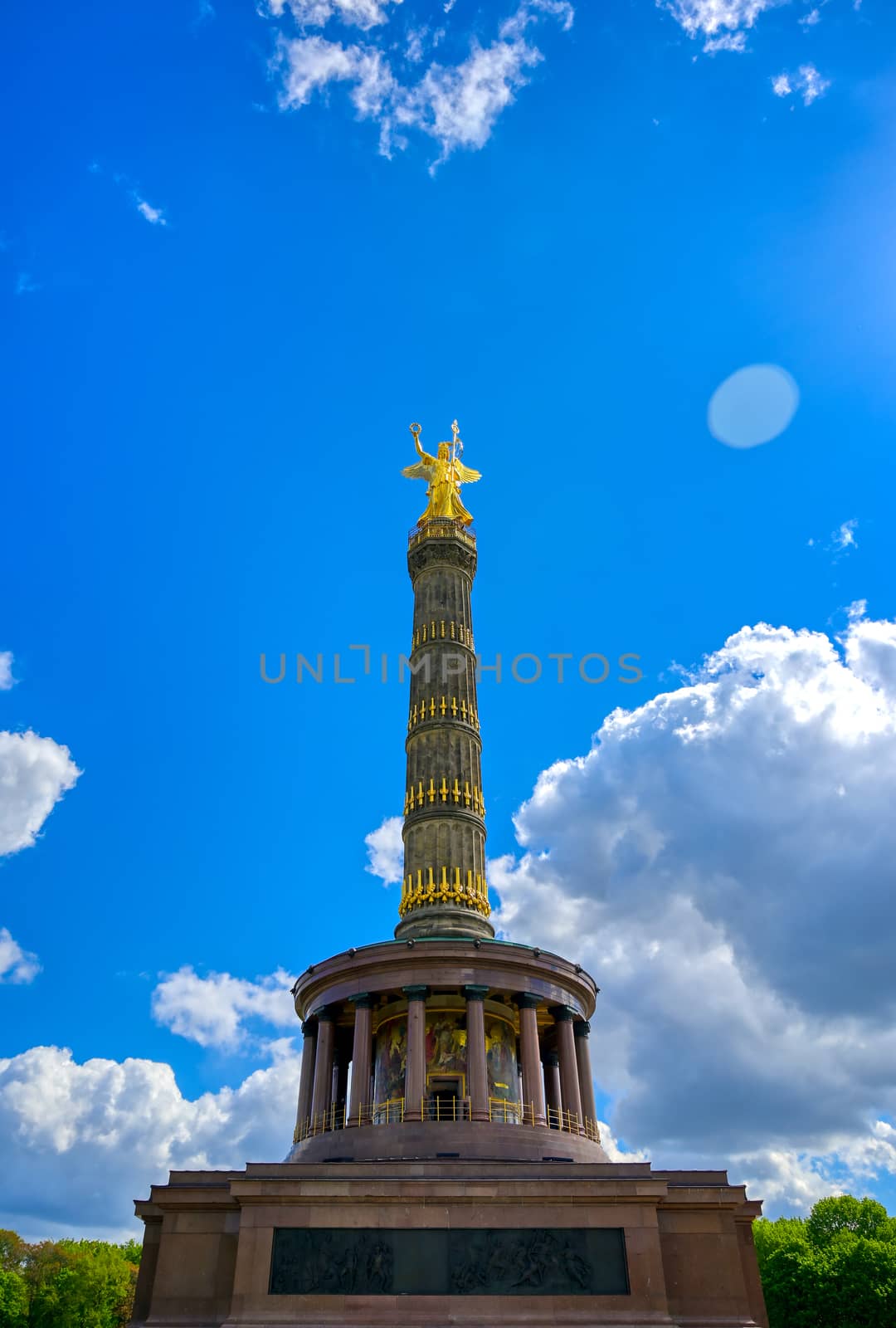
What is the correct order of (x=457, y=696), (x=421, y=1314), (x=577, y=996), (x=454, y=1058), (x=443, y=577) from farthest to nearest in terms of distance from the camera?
1. (x=443, y=577)
2. (x=457, y=696)
3. (x=577, y=996)
4. (x=454, y=1058)
5. (x=421, y=1314)

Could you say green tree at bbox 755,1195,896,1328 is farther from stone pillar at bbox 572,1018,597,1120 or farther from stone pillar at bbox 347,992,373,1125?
stone pillar at bbox 347,992,373,1125

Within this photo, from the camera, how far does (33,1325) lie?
55.1 m

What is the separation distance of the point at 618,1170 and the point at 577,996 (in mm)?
7460

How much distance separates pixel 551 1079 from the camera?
34125mm

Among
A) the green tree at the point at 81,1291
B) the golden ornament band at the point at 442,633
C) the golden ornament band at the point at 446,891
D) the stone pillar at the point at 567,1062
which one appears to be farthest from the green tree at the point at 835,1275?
the green tree at the point at 81,1291

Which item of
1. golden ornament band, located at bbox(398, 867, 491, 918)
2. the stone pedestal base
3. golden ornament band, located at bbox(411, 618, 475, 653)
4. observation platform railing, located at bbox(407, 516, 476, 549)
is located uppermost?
observation platform railing, located at bbox(407, 516, 476, 549)

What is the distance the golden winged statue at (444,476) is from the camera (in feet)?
144

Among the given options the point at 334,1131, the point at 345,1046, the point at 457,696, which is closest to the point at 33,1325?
the point at 345,1046

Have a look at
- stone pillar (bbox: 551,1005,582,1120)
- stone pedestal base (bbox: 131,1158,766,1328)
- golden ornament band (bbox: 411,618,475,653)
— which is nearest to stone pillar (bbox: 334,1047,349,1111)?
stone pillar (bbox: 551,1005,582,1120)

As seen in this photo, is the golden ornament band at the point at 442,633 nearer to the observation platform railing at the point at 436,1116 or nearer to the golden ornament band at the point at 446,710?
the golden ornament band at the point at 446,710

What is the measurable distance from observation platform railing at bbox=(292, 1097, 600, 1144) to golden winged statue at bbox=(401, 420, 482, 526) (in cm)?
2477

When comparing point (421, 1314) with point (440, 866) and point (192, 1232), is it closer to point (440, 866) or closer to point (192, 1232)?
point (192, 1232)

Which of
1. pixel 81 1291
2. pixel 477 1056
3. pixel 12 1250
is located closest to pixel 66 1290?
pixel 81 1291

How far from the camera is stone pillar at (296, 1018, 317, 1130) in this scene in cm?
3036
